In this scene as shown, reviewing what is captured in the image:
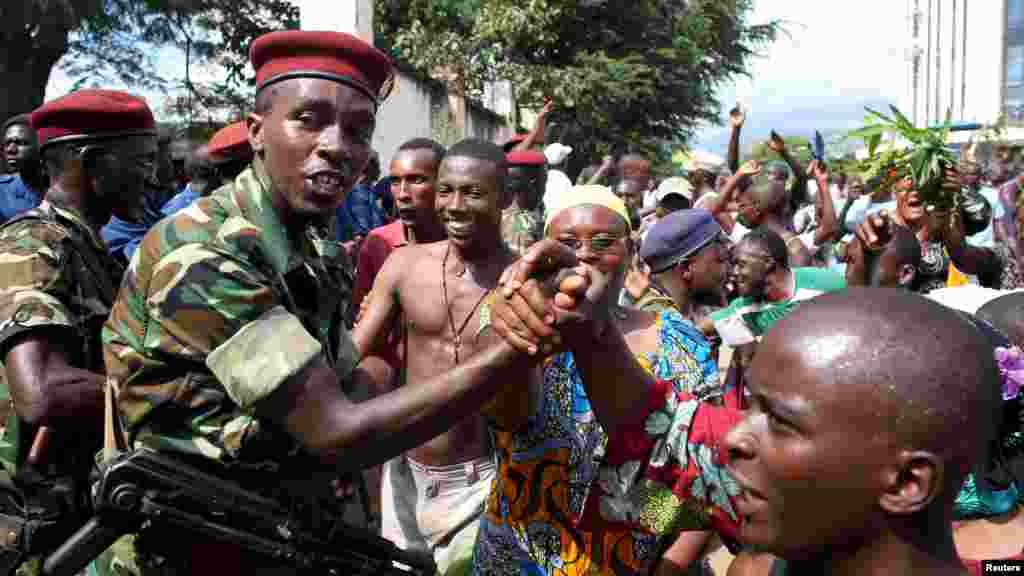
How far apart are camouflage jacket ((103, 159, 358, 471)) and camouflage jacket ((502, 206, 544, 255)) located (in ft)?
14.0

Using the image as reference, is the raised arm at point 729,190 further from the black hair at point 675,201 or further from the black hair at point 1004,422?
the black hair at point 1004,422

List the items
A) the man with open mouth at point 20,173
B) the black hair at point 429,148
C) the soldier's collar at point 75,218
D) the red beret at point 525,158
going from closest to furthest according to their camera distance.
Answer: the soldier's collar at point 75,218, the black hair at point 429,148, the man with open mouth at point 20,173, the red beret at point 525,158

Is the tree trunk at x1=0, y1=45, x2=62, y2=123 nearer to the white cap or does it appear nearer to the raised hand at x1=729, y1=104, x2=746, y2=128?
the white cap

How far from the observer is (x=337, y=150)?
2.31 m

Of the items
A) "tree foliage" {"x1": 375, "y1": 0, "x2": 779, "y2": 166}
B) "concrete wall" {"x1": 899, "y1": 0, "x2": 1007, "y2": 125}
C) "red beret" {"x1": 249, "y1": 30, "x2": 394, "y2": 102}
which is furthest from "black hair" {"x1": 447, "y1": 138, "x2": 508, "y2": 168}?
"concrete wall" {"x1": 899, "y1": 0, "x2": 1007, "y2": 125}

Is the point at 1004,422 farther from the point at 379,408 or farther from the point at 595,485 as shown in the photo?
the point at 379,408

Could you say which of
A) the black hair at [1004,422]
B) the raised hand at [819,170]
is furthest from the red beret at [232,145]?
the raised hand at [819,170]

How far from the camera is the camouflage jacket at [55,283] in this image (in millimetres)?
2748

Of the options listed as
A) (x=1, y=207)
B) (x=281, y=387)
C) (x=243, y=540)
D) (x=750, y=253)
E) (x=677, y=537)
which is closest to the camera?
(x=281, y=387)

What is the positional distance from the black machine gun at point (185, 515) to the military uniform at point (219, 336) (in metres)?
0.05

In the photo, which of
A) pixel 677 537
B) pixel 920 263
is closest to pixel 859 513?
pixel 677 537

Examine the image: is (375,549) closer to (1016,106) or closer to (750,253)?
(750,253)

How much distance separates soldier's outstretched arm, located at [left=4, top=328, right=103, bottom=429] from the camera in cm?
266

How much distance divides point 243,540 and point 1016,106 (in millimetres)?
44707
